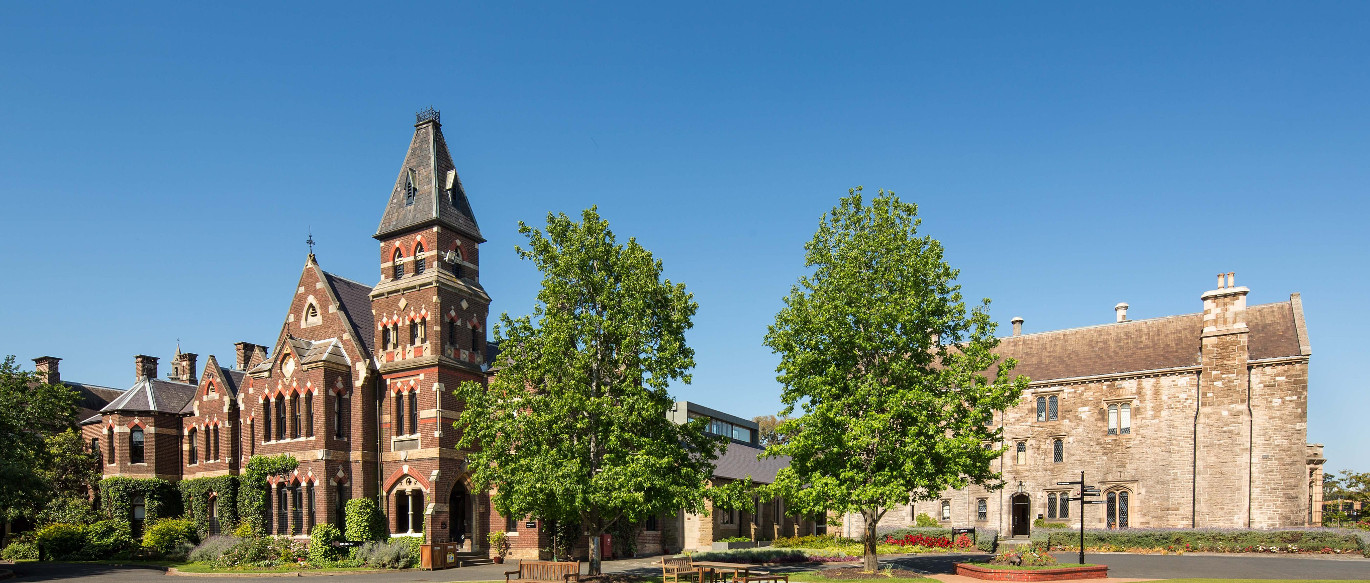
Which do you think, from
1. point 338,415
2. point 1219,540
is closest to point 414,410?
point 338,415

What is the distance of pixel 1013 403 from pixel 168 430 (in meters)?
40.9

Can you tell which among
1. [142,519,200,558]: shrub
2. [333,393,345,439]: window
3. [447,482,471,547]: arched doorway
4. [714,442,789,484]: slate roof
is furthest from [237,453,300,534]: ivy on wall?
[714,442,789,484]: slate roof

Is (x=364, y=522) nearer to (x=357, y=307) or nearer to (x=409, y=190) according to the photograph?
(x=357, y=307)

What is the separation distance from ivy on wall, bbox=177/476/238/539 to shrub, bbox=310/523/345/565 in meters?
7.21

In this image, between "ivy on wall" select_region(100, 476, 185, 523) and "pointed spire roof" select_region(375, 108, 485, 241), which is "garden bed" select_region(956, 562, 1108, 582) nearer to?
"pointed spire roof" select_region(375, 108, 485, 241)

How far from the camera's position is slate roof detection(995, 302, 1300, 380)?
1708 inches

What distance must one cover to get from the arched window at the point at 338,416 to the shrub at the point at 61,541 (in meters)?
13.2

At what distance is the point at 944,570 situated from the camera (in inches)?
1133

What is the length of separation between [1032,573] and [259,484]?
31800mm

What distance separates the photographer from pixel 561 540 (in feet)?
105

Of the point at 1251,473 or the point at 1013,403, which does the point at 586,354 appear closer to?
the point at 1013,403

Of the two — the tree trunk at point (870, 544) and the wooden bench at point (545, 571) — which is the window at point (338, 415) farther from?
the tree trunk at point (870, 544)

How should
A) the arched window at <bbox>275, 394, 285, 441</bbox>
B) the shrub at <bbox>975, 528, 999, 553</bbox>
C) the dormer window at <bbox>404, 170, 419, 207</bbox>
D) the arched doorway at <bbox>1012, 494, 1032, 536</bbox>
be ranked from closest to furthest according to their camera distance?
the shrub at <bbox>975, 528, 999, 553</bbox> < the arched window at <bbox>275, 394, 285, 441</bbox> < the dormer window at <bbox>404, 170, 419, 207</bbox> < the arched doorway at <bbox>1012, 494, 1032, 536</bbox>

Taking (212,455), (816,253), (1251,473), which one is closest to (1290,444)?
(1251,473)
